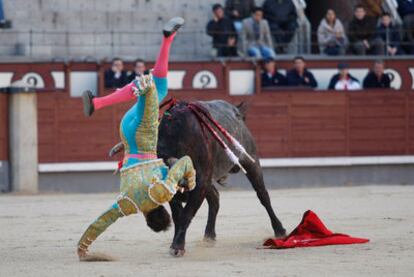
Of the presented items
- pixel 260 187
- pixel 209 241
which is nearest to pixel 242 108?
pixel 260 187

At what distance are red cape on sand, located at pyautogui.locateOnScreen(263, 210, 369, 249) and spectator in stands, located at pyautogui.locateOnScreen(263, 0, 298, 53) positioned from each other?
24.8 feet

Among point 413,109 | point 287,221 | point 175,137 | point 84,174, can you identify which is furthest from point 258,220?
point 413,109

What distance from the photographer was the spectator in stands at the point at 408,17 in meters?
15.4

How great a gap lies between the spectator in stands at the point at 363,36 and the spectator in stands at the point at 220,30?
5.70 ft

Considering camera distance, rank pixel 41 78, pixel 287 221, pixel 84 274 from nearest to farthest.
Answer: pixel 84 274 → pixel 287 221 → pixel 41 78

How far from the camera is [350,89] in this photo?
14492 millimetres

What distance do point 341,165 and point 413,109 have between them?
1.22 m

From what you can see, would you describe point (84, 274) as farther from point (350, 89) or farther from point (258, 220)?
point (350, 89)

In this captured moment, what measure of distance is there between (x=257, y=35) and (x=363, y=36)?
1.61 meters

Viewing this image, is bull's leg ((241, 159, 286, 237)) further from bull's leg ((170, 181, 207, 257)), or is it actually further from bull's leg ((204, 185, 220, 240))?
bull's leg ((170, 181, 207, 257))

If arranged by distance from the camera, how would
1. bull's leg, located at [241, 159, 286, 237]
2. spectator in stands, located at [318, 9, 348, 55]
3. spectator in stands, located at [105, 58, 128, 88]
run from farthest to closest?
1. spectator in stands, located at [318, 9, 348, 55]
2. spectator in stands, located at [105, 58, 128, 88]
3. bull's leg, located at [241, 159, 286, 237]

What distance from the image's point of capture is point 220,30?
14.6m

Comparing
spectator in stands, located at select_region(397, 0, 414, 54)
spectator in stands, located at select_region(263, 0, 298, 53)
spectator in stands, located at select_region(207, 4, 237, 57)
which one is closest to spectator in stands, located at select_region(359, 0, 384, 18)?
spectator in stands, located at select_region(397, 0, 414, 54)

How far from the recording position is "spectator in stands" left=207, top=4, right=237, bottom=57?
1452 cm
